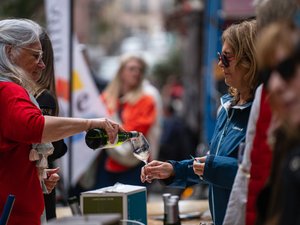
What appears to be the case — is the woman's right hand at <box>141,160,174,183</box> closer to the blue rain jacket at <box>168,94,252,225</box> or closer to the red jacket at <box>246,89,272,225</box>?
the blue rain jacket at <box>168,94,252,225</box>

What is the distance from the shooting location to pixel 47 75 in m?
4.05

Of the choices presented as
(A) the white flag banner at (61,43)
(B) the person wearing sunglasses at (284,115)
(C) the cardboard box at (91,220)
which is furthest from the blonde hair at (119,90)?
(B) the person wearing sunglasses at (284,115)

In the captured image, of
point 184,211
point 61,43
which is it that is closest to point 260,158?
point 184,211

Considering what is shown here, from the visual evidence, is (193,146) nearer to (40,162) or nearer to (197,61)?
(197,61)

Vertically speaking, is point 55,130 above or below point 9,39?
below

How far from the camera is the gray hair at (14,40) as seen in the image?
11.1 ft

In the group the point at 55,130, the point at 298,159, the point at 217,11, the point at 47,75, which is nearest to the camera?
the point at 298,159

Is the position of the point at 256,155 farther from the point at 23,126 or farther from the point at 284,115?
the point at 23,126

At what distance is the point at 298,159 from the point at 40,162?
152 cm

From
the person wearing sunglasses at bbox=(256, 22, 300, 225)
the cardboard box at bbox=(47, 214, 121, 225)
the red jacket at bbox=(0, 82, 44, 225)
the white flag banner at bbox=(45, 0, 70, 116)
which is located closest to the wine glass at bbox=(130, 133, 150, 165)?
the red jacket at bbox=(0, 82, 44, 225)

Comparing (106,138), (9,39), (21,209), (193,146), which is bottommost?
(193,146)

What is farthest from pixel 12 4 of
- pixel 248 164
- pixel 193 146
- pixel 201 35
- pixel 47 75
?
pixel 248 164

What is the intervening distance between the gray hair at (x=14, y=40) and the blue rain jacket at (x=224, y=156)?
33.9 inches

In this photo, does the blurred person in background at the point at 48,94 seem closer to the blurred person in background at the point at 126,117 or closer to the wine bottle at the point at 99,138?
the wine bottle at the point at 99,138
